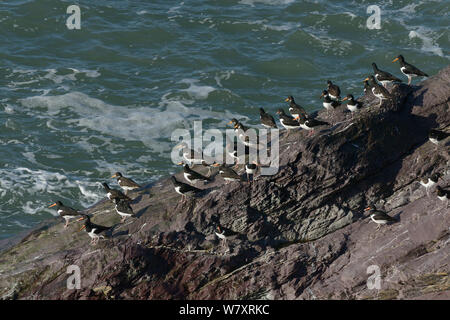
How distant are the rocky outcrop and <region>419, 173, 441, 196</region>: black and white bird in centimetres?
27

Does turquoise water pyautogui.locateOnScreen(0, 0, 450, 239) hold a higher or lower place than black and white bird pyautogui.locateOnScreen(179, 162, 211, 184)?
lower

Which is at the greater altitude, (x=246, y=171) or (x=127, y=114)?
(x=246, y=171)

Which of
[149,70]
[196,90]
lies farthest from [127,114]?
[149,70]

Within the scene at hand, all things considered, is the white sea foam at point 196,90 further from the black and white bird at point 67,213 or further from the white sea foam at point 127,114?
the black and white bird at point 67,213

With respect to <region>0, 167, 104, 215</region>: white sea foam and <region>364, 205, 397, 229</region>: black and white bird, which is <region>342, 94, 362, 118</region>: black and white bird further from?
<region>0, 167, 104, 215</region>: white sea foam

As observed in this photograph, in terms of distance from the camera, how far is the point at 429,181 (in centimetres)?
1520

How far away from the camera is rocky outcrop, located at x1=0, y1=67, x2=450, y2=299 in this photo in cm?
1409

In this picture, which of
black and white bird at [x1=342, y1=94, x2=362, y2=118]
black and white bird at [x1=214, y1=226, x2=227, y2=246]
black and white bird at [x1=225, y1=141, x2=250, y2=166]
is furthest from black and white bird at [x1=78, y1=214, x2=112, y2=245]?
black and white bird at [x1=342, y1=94, x2=362, y2=118]

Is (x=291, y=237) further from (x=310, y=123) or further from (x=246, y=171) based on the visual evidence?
(x=310, y=123)

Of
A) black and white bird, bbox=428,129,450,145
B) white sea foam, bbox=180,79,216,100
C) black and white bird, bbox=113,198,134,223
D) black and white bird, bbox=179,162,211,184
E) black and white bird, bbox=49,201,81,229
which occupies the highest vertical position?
black and white bird, bbox=428,129,450,145

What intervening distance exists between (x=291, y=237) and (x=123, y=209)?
4.55 meters

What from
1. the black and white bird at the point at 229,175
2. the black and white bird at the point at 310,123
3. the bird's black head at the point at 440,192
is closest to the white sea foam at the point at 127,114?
the black and white bird at the point at 310,123

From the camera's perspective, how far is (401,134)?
16.6 metres

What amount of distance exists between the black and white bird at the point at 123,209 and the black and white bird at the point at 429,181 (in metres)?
7.84
